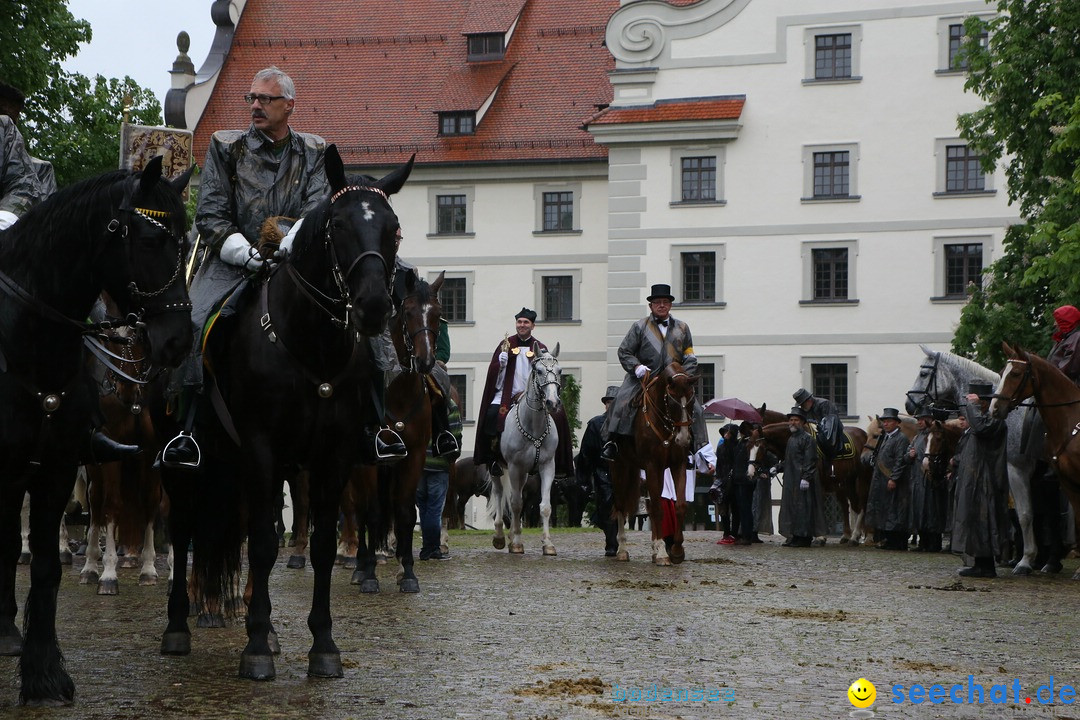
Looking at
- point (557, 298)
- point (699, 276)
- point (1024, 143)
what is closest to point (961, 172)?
point (699, 276)

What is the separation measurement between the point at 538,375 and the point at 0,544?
1204 centimetres

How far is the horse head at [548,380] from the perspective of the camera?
1975cm

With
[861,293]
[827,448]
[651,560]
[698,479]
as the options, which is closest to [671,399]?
[651,560]

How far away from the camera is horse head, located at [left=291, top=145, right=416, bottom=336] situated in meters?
7.80

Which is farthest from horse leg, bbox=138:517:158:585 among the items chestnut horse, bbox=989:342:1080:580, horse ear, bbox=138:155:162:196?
chestnut horse, bbox=989:342:1080:580

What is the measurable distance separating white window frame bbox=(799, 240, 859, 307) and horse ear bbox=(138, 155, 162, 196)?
145ft

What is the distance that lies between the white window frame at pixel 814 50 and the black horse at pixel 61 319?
44.1 metres

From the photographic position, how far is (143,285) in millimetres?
7352

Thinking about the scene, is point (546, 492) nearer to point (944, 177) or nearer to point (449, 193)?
point (944, 177)

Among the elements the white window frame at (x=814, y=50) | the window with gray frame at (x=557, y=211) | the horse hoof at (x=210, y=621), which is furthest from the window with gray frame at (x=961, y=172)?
the horse hoof at (x=210, y=621)

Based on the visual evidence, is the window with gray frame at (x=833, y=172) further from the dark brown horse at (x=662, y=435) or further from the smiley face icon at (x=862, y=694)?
the smiley face icon at (x=862, y=694)

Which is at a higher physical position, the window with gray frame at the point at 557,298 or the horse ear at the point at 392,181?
the window with gray frame at the point at 557,298

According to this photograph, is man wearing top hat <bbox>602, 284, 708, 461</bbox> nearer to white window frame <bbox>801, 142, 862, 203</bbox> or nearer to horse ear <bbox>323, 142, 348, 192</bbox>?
horse ear <bbox>323, 142, 348, 192</bbox>

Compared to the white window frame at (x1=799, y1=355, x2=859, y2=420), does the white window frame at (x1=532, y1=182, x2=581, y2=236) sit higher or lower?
higher
